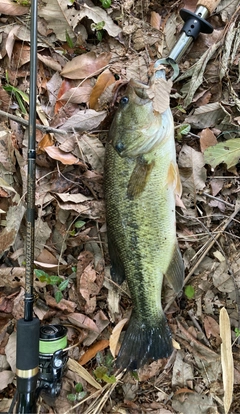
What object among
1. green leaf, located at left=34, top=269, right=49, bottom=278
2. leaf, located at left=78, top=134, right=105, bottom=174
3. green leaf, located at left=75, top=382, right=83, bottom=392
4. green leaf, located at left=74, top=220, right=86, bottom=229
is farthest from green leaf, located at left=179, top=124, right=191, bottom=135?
green leaf, located at left=75, top=382, right=83, bottom=392

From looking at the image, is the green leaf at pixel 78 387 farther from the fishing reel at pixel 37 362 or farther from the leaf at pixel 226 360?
the leaf at pixel 226 360

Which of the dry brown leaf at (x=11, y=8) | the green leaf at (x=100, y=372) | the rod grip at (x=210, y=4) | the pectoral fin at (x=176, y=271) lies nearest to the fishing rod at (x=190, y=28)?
the rod grip at (x=210, y=4)

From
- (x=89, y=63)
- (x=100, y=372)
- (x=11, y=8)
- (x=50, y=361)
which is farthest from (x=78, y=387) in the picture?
(x=11, y=8)

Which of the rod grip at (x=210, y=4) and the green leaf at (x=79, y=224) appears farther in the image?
the green leaf at (x=79, y=224)

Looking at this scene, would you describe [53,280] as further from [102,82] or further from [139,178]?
[102,82]

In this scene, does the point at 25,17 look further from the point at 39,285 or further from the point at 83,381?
the point at 83,381

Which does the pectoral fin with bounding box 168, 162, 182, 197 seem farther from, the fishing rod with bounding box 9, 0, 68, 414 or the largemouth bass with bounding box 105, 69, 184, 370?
the fishing rod with bounding box 9, 0, 68, 414

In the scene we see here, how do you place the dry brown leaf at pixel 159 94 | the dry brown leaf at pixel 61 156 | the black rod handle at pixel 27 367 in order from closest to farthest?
the black rod handle at pixel 27 367 → the dry brown leaf at pixel 159 94 → the dry brown leaf at pixel 61 156
